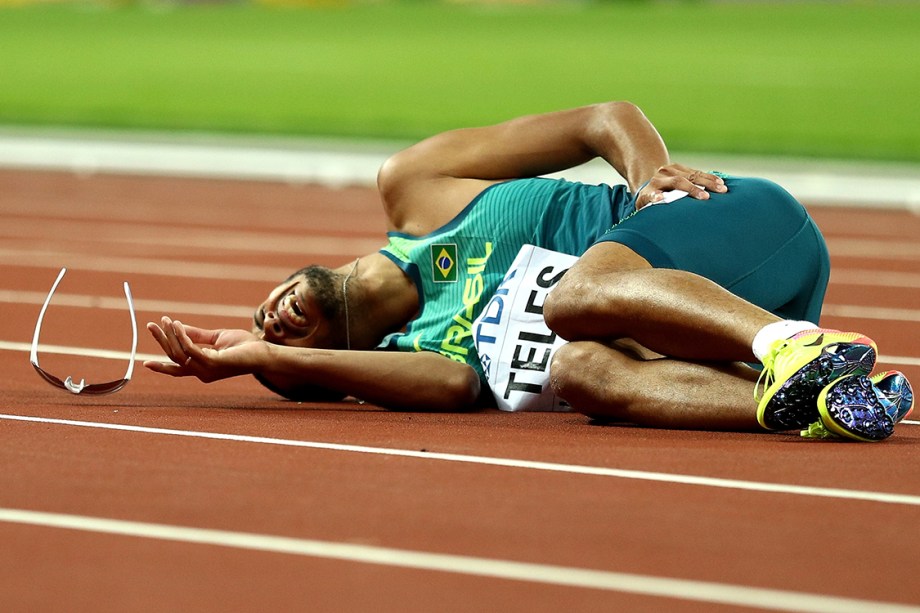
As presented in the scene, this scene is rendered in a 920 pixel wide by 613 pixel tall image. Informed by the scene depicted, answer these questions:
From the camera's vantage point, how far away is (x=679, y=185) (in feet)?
16.6

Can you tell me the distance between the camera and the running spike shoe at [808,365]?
4316 millimetres

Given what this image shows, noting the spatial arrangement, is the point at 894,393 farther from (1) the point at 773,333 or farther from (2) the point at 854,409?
(1) the point at 773,333

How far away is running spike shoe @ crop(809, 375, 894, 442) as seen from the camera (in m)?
4.37

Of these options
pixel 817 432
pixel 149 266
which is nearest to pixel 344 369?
pixel 817 432

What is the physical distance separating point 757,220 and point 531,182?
84cm

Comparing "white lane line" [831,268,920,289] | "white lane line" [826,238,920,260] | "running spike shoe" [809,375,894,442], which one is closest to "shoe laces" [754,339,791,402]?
"running spike shoe" [809,375,894,442]

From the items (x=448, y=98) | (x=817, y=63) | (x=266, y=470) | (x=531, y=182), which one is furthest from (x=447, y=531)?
(x=817, y=63)

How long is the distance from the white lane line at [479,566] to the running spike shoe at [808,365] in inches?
45.0

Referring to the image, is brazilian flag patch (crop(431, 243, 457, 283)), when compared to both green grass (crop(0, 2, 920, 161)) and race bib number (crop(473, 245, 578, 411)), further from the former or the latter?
green grass (crop(0, 2, 920, 161))

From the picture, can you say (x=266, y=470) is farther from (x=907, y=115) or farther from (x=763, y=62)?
(x=763, y=62)

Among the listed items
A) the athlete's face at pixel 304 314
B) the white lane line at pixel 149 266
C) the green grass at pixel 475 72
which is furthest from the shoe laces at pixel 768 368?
the green grass at pixel 475 72

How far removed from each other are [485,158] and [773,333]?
1.49 metres

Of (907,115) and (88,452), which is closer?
(88,452)

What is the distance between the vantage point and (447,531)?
3676 mm
